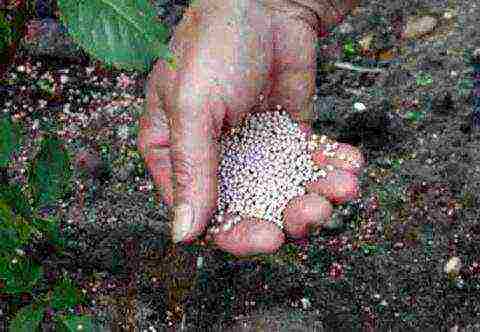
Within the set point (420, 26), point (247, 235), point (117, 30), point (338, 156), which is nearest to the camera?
point (117, 30)

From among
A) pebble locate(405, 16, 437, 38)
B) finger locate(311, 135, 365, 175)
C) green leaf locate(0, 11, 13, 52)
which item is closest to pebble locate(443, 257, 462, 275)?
finger locate(311, 135, 365, 175)

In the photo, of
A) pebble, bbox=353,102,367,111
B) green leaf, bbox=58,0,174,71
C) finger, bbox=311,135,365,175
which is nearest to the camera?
green leaf, bbox=58,0,174,71

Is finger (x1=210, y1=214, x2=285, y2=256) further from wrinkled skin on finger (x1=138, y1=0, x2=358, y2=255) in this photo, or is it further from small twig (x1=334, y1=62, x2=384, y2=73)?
small twig (x1=334, y1=62, x2=384, y2=73)

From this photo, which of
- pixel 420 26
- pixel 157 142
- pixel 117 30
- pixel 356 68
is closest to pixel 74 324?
pixel 157 142

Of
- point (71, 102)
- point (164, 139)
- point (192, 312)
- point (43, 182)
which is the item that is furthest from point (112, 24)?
point (71, 102)

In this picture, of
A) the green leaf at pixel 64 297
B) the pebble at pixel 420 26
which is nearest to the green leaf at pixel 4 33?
the green leaf at pixel 64 297

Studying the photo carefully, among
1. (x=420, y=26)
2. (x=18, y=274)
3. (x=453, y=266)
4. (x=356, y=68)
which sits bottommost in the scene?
(x=453, y=266)

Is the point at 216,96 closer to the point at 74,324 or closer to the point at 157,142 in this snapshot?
the point at 157,142
